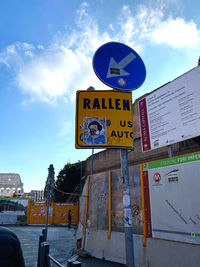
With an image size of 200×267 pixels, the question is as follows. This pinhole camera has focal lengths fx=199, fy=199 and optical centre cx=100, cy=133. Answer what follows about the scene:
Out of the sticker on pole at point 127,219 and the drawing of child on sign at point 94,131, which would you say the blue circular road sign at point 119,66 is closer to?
the drawing of child on sign at point 94,131

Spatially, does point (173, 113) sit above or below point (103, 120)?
above

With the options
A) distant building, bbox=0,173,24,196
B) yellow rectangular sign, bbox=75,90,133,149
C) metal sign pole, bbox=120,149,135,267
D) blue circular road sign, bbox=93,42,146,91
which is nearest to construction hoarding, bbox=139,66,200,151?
blue circular road sign, bbox=93,42,146,91

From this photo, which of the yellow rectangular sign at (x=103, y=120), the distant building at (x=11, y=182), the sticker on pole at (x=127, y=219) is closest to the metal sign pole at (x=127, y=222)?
the sticker on pole at (x=127, y=219)

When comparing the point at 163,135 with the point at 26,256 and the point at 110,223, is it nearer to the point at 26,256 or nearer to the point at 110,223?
the point at 110,223

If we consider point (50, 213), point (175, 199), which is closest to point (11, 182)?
point (50, 213)

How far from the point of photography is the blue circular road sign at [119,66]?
299 cm

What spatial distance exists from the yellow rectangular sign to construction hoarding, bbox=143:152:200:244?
2764mm

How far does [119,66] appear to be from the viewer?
3121 millimetres

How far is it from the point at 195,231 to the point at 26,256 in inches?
217

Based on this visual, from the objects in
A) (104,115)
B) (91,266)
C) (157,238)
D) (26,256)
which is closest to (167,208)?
(157,238)

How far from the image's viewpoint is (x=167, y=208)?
4.96 metres

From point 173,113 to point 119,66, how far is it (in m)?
3.63

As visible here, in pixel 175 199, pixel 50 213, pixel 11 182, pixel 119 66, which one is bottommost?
pixel 50 213

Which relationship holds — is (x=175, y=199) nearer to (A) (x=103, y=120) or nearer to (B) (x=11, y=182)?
(A) (x=103, y=120)
